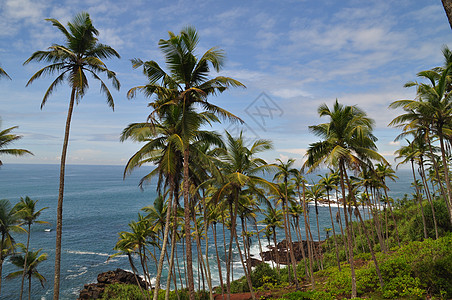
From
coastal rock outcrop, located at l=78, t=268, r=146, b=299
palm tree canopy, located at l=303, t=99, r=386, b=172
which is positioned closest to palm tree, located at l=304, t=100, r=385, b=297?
palm tree canopy, located at l=303, t=99, r=386, b=172

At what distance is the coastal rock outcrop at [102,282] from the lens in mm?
26672

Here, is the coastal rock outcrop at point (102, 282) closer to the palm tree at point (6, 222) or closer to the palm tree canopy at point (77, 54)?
the palm tree at point (6, 222)

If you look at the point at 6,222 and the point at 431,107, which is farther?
the point at 6,222

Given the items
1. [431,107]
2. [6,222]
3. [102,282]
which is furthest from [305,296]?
[102,282]

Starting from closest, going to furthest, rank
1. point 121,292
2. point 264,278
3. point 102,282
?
point 264,278, point 121,292, point 102,282

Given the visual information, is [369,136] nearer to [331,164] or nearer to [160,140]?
[331,164]

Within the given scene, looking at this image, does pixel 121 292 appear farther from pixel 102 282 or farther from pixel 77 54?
pixel 77 54

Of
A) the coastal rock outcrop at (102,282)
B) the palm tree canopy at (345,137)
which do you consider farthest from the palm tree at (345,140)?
the coastal rock outcrop at (102,282)

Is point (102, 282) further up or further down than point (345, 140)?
further down

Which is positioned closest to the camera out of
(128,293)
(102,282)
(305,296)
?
(305,296)

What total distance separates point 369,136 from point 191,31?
1173 centimetres

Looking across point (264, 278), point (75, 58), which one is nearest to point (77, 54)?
point (75, 58)

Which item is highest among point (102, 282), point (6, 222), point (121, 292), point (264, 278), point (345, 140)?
point (345, 140)

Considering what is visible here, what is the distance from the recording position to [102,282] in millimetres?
30016
